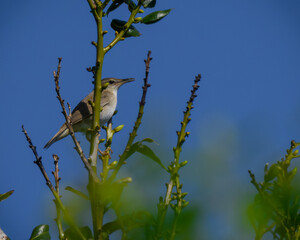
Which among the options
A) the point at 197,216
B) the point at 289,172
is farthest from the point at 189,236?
the point at 289,172

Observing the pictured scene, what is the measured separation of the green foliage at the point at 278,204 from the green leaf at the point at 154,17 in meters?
1.10

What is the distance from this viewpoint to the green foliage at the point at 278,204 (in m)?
1.32

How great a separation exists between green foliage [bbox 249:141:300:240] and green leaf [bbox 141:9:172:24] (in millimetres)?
1097

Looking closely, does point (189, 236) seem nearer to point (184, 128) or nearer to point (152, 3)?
point (184, 128)

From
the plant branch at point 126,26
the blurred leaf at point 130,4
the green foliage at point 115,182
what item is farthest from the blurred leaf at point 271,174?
the blurred leaf at point 130,4

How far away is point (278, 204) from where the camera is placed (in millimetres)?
1413

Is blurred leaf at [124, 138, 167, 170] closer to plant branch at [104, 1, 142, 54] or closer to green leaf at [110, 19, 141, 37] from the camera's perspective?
plant branch at [104, 1, 142, 54]

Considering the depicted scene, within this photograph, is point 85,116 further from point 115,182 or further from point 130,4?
point 115,182

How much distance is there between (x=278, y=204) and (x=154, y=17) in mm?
1331

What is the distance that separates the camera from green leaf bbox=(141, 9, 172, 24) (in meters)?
2.24

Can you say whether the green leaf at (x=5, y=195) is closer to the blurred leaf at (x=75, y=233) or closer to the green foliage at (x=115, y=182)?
the green foliage at (x=115, y=182)

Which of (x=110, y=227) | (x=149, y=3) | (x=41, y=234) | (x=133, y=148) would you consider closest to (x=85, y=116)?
(x=149, y=3)

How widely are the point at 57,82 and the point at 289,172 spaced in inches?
52.6

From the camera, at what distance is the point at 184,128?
67.7 inches
